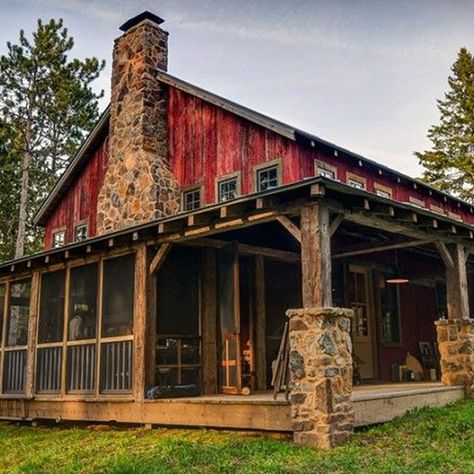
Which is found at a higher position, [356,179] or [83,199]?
[83,199]

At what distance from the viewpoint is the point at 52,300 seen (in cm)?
1184

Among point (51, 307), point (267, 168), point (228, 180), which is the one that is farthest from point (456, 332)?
point (51, 307)

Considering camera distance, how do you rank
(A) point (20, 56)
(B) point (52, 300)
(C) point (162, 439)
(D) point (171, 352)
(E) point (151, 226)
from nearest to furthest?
1. (C) point (162, 439)
2. (E) point (151, 226)
3. (D) point (171, 352)
4. (B) point (52, 300)
5. (A) point (20, 56)

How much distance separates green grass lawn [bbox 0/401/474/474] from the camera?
5988 millimetres

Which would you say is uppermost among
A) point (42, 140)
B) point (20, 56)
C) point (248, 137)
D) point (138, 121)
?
point (20, 56)

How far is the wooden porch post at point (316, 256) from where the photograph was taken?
7152 millimetres

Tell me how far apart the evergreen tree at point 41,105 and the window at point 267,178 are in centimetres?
1566

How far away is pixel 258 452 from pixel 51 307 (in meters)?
6.46

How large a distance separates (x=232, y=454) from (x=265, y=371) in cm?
401

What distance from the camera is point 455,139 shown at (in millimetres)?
29781

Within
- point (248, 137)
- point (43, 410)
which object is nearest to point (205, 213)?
point (248, 137)

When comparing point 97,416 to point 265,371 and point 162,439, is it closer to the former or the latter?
point 162,439

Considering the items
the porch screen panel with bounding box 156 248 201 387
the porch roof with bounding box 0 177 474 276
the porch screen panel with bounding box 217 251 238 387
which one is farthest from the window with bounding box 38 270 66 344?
the porch screen panel with bounding box 217 251 238 387

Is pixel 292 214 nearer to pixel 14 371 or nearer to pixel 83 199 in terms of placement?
pixel 14 371
